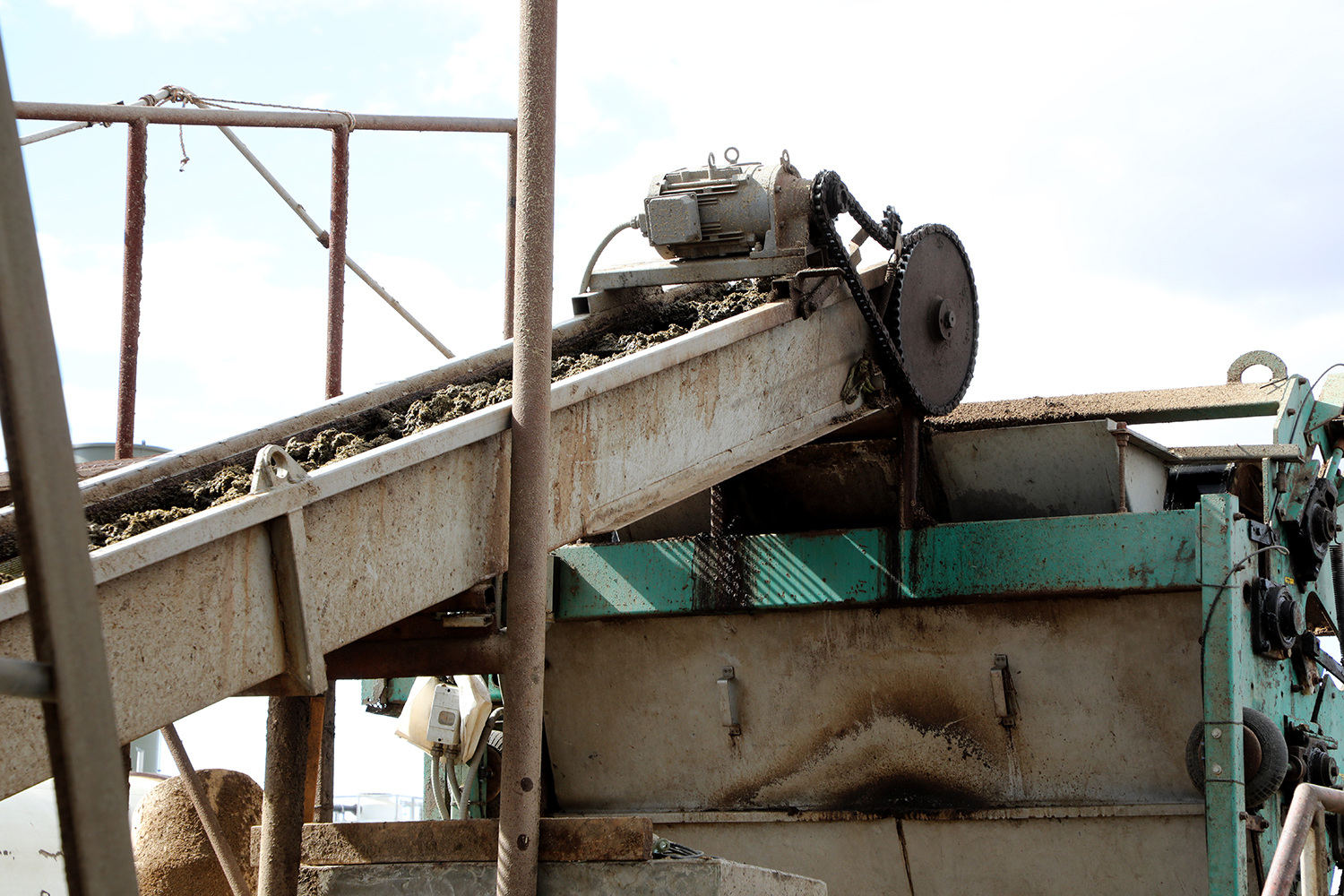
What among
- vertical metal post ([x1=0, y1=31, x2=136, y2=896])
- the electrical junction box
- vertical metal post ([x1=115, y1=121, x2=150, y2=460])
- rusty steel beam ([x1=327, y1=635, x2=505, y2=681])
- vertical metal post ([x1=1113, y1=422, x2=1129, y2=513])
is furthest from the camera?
the electrical junction box

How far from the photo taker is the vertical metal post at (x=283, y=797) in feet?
11.3

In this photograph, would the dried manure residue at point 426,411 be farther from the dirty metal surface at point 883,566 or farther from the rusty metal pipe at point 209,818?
the dirty metal surface at point 883,566

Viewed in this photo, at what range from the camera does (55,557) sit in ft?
3.66

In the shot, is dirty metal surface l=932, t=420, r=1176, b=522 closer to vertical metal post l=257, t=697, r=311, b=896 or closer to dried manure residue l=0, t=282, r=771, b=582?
dried manure residue l=0, t=282, r=771, b=582

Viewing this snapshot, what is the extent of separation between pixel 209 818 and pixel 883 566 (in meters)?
2.42

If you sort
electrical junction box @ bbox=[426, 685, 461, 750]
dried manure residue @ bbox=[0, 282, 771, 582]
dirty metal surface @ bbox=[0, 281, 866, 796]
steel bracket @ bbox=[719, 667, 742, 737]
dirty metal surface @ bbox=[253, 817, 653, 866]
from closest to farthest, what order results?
1. dirty metal surface @ bbox=[0, 281, 866, 796]
2. dried manure residue @ bbox=[0, 282, 771, 582]
3. dirty metal surface @ bbox=[253, 817, 653, 866]
4. steel bracket @ bbox=[719, 667, 742, 737]
5. electrical junction box @ bbox=[426, 685, 461, 750]

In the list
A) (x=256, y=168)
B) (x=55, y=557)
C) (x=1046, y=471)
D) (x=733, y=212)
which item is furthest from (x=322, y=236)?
(x=55, y=557)

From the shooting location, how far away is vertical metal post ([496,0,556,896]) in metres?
3.05

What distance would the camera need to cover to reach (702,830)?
507 centimetres

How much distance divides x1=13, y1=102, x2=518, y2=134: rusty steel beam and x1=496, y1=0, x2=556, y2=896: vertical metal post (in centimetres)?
164

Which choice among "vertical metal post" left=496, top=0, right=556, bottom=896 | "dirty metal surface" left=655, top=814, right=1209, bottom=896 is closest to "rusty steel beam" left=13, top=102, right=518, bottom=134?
"vertical metal post" left=496, top=0, right=556, bottom=896

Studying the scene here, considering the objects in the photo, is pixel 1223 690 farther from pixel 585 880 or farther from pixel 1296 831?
pixel 585 880

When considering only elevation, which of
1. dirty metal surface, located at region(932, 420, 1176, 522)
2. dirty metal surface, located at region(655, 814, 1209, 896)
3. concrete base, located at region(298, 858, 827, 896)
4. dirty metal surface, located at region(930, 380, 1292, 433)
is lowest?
dirty metal surface, located at region(655, 814, 1209, 896)

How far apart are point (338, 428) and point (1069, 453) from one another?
9.09 feet
